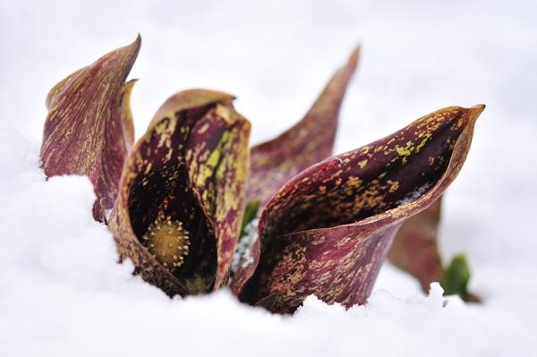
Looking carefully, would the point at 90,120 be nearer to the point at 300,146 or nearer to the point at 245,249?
the point at 245,249

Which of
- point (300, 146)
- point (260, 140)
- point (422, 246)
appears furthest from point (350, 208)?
point (260, 140)

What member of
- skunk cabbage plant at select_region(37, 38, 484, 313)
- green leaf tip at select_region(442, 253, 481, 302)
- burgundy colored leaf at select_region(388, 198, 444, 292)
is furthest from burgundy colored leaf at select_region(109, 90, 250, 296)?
burgundy colored leaf at select_region(388, 198, 444, 292)

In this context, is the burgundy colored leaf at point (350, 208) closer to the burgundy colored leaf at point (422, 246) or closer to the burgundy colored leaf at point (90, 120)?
the burgundy colored leaf at point (90, 120)

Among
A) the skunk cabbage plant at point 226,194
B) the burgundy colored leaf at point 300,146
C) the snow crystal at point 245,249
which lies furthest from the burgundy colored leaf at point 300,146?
the skunk cabbage plant at point 226,194

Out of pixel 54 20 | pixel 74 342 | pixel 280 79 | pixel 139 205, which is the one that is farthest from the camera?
pixel 280 79

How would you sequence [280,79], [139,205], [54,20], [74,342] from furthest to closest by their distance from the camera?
1. [280,79]
2. [54,20]
3. [139,205]
4. [74,342]

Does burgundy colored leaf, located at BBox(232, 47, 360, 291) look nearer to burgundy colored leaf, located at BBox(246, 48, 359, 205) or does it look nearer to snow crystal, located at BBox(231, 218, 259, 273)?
burgundy colored leaf, located at BBox(246, 48, 359, 205)

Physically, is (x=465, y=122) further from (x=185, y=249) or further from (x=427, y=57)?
(x=427, y=57)

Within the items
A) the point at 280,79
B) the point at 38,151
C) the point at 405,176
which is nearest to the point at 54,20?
the point at 280,79
